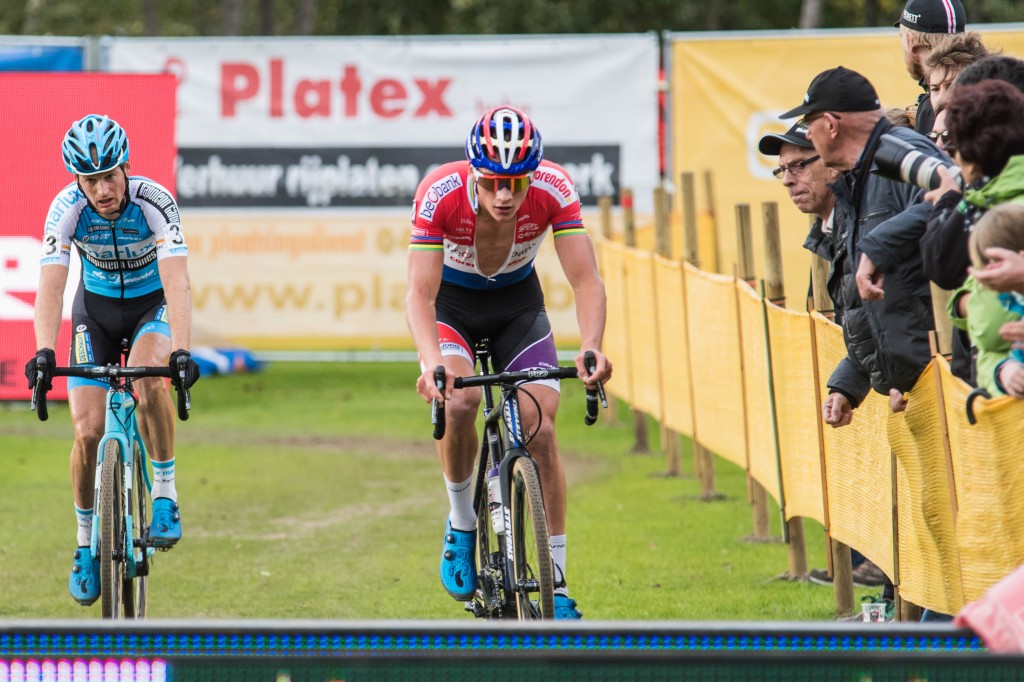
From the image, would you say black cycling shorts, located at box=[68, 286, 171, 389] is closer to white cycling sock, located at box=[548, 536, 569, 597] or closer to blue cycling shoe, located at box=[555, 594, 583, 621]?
white cycling sock, located at box=[548, 536, 569, 597]

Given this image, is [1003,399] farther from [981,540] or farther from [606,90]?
[606,90]

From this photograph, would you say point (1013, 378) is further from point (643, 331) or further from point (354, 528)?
point (643, 331)

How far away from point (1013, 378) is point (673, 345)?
788 cm

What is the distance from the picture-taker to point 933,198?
16.8 ft

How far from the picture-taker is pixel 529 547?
644 centimetres

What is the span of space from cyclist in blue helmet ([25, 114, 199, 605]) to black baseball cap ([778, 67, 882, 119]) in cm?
308

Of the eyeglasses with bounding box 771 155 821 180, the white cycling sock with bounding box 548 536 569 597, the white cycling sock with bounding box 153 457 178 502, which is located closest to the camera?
the white cycling sock with bounding box 548 536 569 597

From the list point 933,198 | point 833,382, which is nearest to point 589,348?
point 833,382

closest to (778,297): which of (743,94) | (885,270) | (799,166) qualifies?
(799,166)

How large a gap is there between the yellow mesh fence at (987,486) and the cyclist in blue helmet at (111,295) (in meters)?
3.53

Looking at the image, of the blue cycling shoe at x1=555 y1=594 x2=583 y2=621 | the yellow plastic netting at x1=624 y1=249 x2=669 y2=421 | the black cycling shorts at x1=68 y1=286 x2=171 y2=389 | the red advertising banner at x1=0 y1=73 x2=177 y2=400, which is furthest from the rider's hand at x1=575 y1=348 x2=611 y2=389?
the red advertising banner at x1=0 y1=73 x2=177 y2=400

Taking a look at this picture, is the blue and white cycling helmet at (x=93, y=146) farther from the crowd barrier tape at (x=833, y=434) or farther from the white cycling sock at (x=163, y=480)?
the crowd barrier tape at (x=833, y=434)

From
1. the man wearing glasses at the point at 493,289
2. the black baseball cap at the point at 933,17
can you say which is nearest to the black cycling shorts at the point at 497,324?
the man wearing glasses at the point at 493,289

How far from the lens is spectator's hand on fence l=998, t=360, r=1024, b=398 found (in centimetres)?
446
